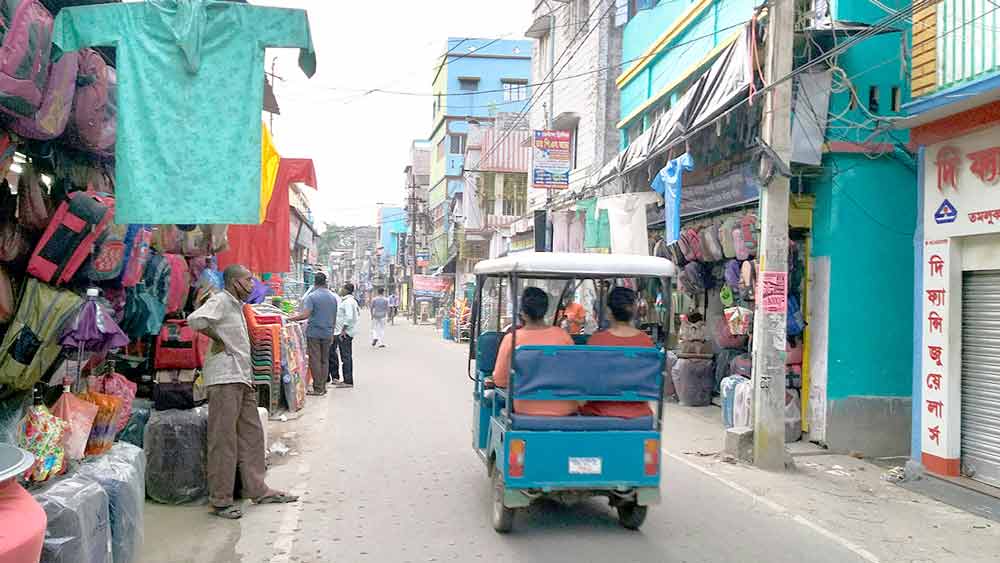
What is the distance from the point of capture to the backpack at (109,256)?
6.17 metres

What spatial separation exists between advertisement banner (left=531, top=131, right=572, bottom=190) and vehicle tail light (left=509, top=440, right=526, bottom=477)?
14.1m

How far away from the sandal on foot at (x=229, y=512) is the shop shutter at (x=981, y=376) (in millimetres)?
7155

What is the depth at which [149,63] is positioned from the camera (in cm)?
538

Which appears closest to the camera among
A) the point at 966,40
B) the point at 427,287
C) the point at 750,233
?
the point at 966,40

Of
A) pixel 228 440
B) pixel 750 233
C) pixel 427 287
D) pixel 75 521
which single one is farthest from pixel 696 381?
pixel 427 287

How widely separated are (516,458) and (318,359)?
8432mm

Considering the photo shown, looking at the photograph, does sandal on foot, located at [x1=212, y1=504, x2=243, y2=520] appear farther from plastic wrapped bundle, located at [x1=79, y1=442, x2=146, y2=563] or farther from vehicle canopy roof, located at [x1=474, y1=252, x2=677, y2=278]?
vehicle canopy roof, located at [x1=474, y1=252, x2=677, y2=278]

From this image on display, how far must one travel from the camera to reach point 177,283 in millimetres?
8266

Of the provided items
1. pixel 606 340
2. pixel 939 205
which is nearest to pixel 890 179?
pixel 939 205

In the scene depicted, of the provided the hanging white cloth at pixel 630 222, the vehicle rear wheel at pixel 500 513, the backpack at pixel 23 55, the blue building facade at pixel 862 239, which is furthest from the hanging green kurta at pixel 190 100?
the hanging white cloth at pixel 630 222

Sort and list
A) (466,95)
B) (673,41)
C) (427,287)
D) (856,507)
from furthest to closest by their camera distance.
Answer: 1. (466,95)
2. (427,287)
3. (673,41)
4. (856,507)

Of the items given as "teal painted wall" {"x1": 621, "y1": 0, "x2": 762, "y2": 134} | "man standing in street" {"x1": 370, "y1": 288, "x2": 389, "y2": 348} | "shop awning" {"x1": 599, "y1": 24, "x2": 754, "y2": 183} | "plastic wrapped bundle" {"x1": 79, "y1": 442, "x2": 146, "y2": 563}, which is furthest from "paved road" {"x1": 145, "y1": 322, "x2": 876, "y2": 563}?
"man standing in street" {"x1": 370, "y1": 288, "x2": 389, "y2": 348}

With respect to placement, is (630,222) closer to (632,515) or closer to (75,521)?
(632,515)

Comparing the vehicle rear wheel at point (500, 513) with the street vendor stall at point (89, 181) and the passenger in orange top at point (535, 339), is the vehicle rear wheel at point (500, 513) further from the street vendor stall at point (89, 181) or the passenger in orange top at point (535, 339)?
the street vendor stall at point (89, 181)
